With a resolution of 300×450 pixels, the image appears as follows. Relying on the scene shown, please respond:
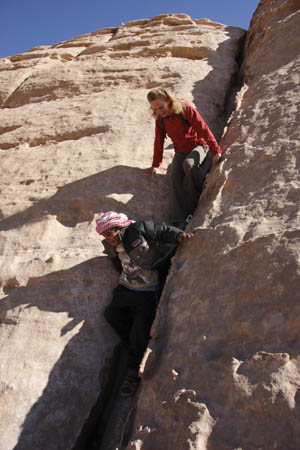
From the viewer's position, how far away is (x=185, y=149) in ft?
12.2

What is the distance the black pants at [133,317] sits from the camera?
2.76 m

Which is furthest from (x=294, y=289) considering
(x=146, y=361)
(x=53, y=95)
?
(x=53, y=95)

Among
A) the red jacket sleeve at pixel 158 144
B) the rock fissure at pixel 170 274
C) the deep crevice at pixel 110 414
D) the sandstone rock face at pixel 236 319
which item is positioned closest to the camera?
the sandstone rock face at pixel 236 319

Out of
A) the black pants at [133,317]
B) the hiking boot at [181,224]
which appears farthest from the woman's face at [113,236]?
the hiking boot at [181,224]

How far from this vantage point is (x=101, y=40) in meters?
8.13

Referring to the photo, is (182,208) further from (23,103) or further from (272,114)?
(23,103)

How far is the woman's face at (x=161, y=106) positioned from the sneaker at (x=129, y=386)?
2.34m

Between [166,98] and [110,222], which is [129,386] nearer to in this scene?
[110,222]

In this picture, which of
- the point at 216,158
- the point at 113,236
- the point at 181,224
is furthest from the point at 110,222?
the point at 216,158

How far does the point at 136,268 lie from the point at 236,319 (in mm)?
1046

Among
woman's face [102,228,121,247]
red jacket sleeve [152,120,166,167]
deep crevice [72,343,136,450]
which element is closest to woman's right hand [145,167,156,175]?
red jacket sleeve [152,120,166,167]

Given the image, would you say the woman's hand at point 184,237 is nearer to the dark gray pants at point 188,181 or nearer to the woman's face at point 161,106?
the dark gray pants at point 188,181

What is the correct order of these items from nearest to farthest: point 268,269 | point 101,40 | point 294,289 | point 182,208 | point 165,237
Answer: point 294,289
point 268,269
point 165,237
point 182,208
point 101,40

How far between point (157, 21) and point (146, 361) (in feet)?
26.0
